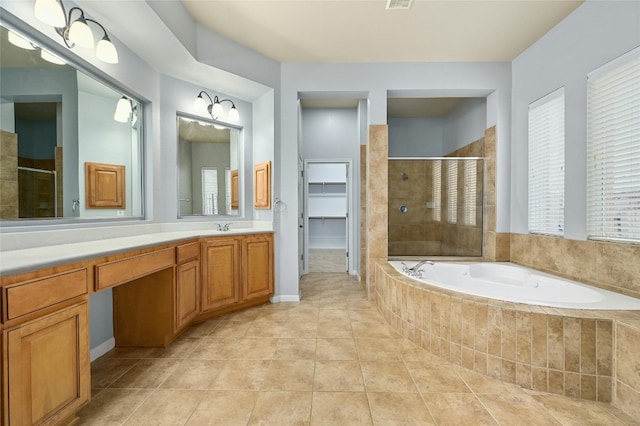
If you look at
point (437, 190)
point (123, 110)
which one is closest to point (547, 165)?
point (437, 190)

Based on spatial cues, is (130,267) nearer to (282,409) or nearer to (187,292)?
(187,292)

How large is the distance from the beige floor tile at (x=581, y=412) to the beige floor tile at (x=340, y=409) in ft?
3.17

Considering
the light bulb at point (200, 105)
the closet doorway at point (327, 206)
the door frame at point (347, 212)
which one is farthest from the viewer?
the closet doorway at point (327, 206)

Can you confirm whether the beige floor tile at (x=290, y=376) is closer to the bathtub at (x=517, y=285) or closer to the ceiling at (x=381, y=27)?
the bathtub at (x=517, y=285)

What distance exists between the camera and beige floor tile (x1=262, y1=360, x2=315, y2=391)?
1679 mm

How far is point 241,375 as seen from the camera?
1.80 metres

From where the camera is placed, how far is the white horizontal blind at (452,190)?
3593 mm

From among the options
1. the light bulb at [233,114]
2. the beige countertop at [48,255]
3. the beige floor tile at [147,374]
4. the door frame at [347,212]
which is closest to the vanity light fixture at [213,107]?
the light bulb at [233,114]

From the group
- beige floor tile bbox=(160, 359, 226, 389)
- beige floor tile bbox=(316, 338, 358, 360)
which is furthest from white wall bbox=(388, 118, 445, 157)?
beige floor tile bbox=(160, 359, 226, 389)

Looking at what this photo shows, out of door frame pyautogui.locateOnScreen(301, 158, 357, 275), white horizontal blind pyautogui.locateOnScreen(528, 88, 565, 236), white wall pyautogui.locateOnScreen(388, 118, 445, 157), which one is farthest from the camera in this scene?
white wall pyautogui.locateOnScreen(388, 118, 445, 157)

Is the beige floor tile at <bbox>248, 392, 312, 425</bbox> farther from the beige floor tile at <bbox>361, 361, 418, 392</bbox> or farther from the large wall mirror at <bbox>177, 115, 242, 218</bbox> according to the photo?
the large wall mirror at <bbox>177, 115, 242, 218</bbox>

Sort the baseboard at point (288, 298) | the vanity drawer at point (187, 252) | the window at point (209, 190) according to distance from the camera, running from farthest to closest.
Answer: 1. the baseboard at point (288, 298)
2. the window at point (209, 190)
3. the vanity drawer at point (187, 252)

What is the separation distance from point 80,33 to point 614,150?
140 inches

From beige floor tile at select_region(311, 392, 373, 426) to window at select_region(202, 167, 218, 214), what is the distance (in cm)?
217
